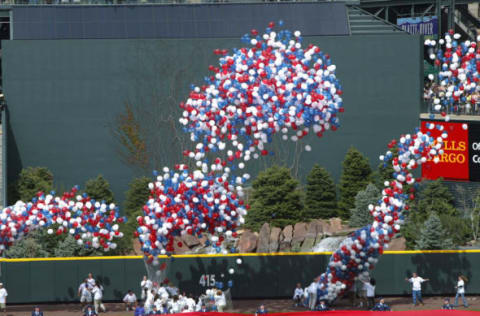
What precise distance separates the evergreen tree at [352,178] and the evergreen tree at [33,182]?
45.5 ft

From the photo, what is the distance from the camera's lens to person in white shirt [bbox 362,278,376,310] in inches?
1352

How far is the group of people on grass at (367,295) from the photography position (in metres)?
34.2

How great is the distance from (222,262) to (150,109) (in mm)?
13690

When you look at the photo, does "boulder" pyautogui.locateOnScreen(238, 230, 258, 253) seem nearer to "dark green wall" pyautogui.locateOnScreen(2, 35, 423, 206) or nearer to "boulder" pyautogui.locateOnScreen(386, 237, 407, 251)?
"boulder" pyautogui.locateOnScreen(386, 237, 407, 251)

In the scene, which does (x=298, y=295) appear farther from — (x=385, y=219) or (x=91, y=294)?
(x=91, y=294)

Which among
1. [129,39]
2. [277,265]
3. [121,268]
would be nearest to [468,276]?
[277,265]

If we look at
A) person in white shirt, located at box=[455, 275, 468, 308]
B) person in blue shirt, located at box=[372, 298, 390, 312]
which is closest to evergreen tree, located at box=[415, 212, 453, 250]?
person in white shirt, located at box=[455, 275, 468, 308]

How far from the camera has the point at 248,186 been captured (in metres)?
47.8

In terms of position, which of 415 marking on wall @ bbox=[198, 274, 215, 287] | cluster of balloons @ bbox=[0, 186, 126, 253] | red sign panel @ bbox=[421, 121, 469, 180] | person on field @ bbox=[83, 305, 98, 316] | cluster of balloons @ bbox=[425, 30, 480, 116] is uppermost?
cluster of balloons @ bbox=[425, 30, 480, 116]

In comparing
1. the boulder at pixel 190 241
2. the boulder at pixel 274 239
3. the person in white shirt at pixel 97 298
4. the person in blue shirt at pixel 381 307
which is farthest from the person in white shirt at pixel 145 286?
the person in blue shirt at pixel 381 307

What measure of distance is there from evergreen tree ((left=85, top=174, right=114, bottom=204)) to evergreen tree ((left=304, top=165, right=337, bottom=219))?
953 centimetres

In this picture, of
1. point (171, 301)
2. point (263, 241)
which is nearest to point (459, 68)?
point (263, 241)

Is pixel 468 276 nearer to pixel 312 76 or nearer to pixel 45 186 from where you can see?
pixel 312 76

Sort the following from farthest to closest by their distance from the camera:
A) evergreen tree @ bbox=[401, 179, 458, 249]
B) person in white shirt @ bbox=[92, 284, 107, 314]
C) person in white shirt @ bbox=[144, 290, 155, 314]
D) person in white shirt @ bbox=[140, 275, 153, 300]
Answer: evergreen tree @ bbox=[401, 179, 458, 249] → person in white shirt @ bbox=[92, 284, 107, 314] → person in white shirt @ bbox=[140, 275, 153, 300] → person in white shirt @ bbox=[144, 290, 155, 314]
